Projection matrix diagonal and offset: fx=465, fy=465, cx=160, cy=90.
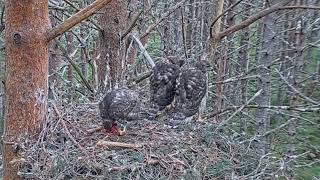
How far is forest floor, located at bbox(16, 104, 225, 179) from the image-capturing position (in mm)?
2713

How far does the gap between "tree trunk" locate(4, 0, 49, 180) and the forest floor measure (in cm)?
10

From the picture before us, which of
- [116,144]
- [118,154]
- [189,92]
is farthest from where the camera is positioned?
[189,92]

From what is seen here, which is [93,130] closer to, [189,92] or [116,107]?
[116,107]

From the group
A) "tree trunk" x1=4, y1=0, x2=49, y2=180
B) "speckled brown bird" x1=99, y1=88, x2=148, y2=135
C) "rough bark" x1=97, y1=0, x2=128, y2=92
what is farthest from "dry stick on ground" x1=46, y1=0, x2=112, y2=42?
"rough bark" x1=97, y1=0, x2=128, y2=92

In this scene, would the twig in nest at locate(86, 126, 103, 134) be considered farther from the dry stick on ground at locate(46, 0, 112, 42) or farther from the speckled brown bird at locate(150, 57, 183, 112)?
the dry stick on ground at locate(46, 0, 112, 42)

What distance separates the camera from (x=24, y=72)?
105 inches

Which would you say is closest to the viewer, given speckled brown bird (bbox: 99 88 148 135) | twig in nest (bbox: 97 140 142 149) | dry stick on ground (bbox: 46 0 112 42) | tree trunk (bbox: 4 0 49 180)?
dry stick on ground (bbox: 46 0 112 42)

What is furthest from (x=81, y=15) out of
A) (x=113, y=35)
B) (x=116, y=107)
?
(x=113, y=35)

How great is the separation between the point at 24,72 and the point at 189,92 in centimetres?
134

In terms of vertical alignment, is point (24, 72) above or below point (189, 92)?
above

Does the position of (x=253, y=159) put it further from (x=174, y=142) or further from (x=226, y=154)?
(x=174, y=142)

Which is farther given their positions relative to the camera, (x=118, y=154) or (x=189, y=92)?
(x=189, y=92)

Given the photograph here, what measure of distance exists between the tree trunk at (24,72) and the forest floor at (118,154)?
0.10m

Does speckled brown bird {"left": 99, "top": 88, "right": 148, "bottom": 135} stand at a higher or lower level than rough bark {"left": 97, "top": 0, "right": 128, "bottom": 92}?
lower
